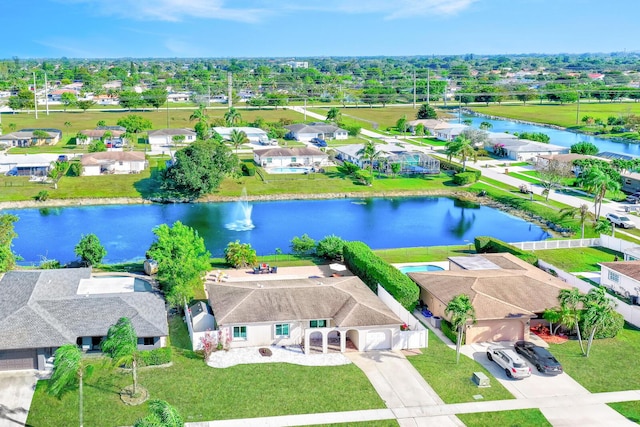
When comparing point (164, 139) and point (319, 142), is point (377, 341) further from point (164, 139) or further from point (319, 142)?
point (164, 139)

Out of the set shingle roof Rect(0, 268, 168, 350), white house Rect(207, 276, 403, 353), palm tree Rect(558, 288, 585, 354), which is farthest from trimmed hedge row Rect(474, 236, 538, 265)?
shingle roof Rect(0, 268, 168, 350)

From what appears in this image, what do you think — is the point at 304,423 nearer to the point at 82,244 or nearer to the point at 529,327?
the point at 529,327

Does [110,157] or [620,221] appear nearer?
[620,221]

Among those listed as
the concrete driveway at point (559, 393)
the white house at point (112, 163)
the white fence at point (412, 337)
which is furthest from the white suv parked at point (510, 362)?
the white house at point (112, 163)

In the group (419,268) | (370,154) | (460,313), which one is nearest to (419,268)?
(419,268)

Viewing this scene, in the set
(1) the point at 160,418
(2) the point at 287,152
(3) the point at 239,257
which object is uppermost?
(2) the point at 287,152

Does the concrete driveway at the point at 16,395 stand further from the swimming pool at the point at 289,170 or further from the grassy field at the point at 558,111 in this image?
the grassy field at the point at 558,111
